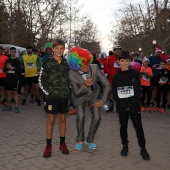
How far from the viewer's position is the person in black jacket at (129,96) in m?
4.23

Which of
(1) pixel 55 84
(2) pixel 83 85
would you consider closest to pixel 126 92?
(2) pixel 83 85

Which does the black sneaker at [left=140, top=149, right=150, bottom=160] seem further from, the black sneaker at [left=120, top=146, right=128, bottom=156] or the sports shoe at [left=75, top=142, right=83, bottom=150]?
the sports shoe at [left=75, top=142, right=83, bottom=150]

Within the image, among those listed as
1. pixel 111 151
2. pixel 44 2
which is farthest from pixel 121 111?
pixel 44 2

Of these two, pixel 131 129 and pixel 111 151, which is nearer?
pixel 111 151

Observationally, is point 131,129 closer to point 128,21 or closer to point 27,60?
point 27,60

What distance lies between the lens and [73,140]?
209 inches

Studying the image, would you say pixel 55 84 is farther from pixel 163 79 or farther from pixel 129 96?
pixel 163 79

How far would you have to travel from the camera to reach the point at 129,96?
13.9 ft

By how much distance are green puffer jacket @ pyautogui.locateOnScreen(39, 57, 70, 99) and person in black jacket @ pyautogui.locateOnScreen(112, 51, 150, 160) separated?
90cm

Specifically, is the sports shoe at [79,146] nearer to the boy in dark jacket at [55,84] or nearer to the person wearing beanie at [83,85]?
the person wearing beanie at [83,85]

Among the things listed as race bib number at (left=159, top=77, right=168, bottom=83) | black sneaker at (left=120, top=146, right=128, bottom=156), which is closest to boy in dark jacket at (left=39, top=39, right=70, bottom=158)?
black sneaker at (left=120, top=146, right=128, bottom=156)

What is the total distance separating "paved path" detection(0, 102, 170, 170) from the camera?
3984mm

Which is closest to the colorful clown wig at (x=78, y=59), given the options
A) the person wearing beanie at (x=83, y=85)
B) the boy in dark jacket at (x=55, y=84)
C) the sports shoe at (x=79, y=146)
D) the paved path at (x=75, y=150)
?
the person wearing beanie at (x=83, y=85)

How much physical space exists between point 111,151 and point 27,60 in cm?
564
